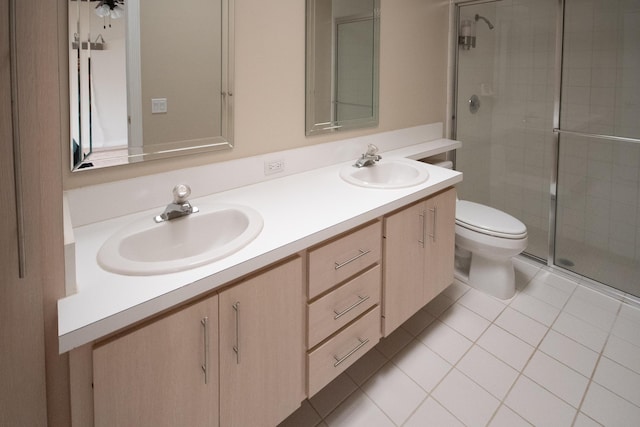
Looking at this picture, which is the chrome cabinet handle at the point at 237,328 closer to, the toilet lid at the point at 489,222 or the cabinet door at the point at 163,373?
the cabinet door at the point at 163,373

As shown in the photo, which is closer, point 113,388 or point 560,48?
point 113,388

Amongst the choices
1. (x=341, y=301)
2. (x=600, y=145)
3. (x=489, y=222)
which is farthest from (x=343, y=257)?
(x=600, y=145)

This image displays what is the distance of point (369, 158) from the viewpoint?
193cm

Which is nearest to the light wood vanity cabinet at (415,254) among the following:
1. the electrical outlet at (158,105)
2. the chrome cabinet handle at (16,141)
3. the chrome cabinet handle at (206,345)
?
the chrome cabinet handle at (206,345)

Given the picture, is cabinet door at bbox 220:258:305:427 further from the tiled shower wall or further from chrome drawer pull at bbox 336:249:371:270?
the tiled shower wall

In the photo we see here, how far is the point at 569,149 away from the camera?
254cm

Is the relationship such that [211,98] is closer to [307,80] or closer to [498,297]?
[307,80]

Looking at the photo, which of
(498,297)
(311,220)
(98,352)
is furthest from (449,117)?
(98,352)

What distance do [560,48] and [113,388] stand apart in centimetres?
284

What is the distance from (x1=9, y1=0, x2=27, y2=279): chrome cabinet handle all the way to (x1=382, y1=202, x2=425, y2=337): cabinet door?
1096 mm

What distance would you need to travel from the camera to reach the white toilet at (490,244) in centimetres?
209

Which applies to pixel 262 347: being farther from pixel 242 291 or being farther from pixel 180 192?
pixel 180 192

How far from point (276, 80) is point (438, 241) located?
1.03 m

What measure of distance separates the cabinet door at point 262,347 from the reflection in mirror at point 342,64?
0.97 m
